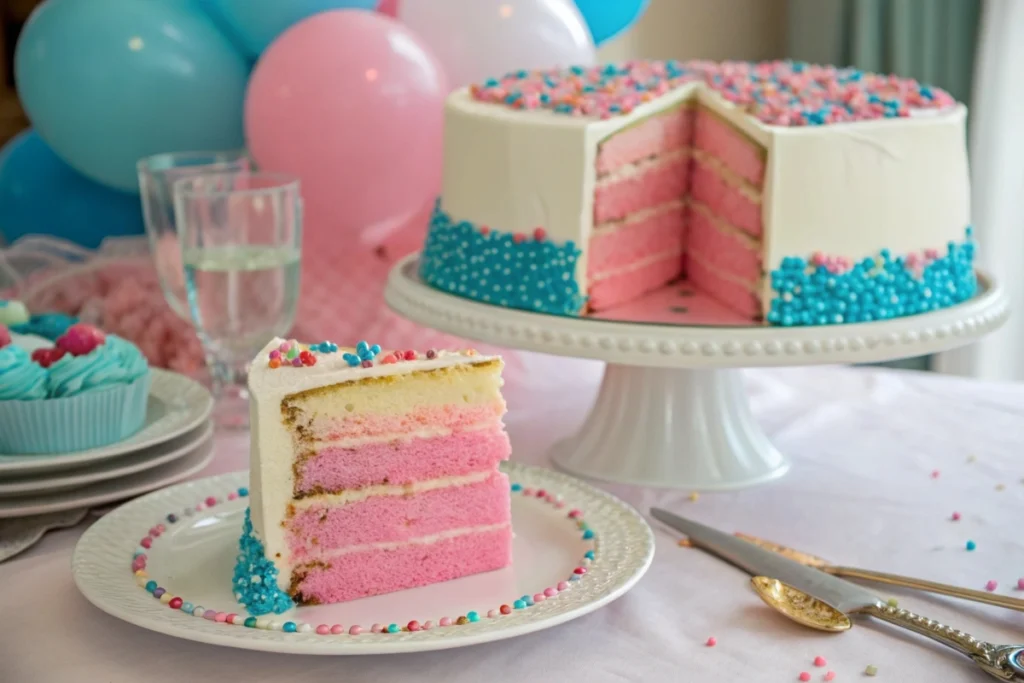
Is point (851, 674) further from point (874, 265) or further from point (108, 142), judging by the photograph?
point (108, 142)

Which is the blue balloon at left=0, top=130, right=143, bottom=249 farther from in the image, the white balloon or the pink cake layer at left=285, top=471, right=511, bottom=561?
the pink cake layer at left=285, top=471, right=511, bottom=561

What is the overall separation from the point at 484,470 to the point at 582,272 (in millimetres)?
478

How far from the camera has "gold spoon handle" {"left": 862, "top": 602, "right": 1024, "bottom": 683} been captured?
117cm

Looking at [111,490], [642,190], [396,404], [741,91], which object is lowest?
[111,490]

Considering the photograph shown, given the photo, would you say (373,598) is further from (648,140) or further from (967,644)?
(648,140)

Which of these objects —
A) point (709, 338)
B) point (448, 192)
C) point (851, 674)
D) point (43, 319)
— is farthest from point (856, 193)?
point (43, 319)

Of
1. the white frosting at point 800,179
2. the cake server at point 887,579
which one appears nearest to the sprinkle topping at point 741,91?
the white frosting at point 800,179

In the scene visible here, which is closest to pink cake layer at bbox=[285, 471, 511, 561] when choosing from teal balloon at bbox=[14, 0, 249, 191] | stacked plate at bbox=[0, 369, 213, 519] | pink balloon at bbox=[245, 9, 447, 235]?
stacked plate at bbox=[0, 369, 213, 519]

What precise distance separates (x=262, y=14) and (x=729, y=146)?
111cm

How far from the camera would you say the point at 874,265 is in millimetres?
1761

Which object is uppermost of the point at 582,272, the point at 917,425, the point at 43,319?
the point at 582,272

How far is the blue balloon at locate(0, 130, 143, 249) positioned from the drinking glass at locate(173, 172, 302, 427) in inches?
34.1

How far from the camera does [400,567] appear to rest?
4.57ft

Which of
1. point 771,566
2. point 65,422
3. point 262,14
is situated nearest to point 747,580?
point 771,566
